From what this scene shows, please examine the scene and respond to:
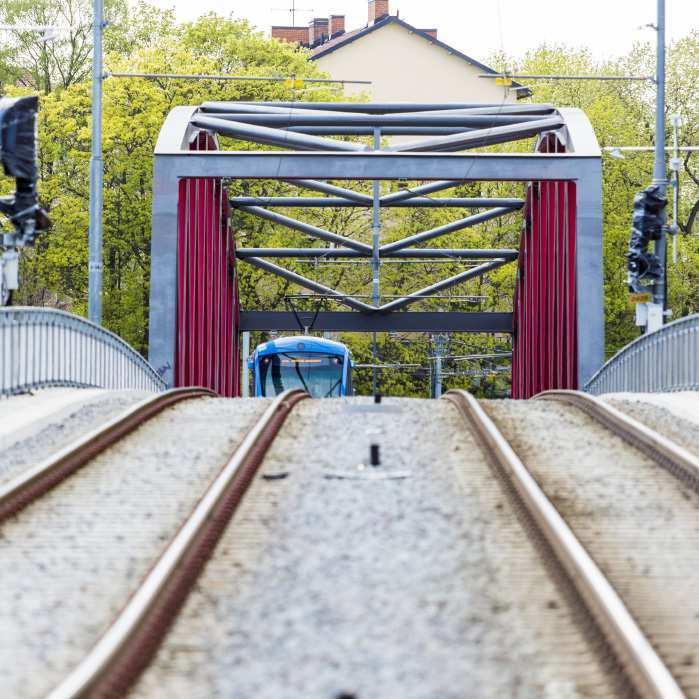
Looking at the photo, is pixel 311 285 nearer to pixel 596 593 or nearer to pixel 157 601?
pixel 157 601

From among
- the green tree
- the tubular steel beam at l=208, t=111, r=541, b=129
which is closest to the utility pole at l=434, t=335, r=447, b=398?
the green tree

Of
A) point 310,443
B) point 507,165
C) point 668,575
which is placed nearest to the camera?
point 668,575

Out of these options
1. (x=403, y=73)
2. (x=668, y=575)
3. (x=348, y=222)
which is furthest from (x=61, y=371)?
(x=403, y=73)

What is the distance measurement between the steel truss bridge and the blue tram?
0.63 meters

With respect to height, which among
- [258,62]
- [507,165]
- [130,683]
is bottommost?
[130,683]

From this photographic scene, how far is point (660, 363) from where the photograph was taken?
20.6m

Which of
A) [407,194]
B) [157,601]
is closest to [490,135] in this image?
[407,194]

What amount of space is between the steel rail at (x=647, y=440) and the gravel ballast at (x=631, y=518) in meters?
0.08

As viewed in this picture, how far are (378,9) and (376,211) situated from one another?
176 ft

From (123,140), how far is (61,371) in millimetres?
24315

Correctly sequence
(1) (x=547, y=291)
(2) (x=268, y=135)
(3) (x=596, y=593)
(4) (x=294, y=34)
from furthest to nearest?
1. (4) (x=294, y=34)
2. (1) (x=547, y=291)
3. (2) (x=268, y=135)
4. (3) (x=596, y=593)

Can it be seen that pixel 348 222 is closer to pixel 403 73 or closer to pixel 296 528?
pixel 403 73

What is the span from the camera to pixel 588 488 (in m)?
10.4

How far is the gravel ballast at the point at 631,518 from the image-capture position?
695cm
